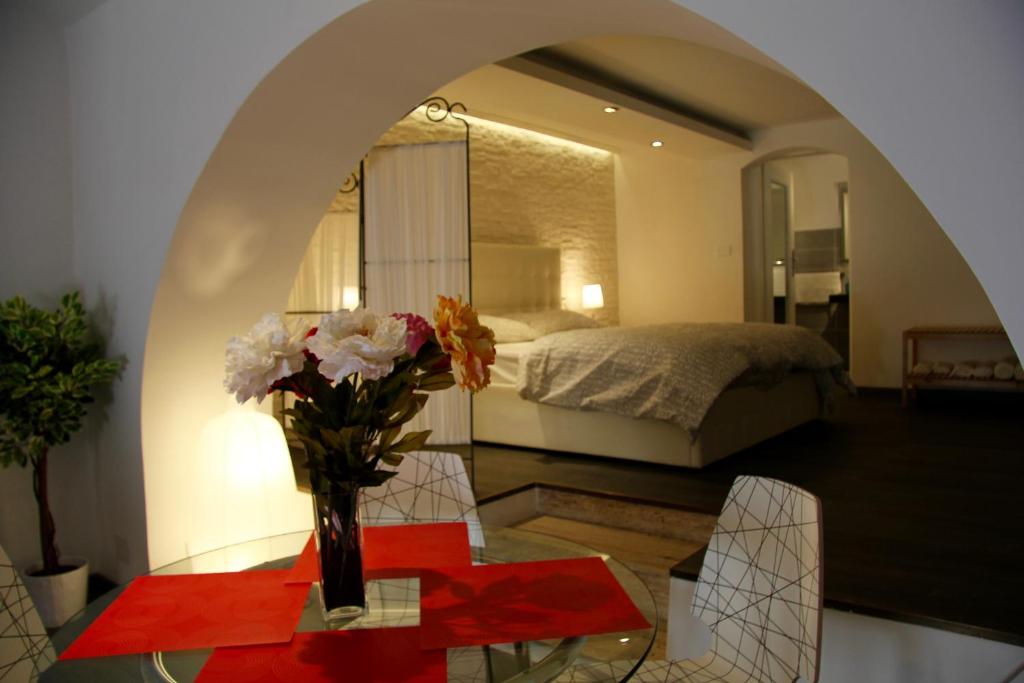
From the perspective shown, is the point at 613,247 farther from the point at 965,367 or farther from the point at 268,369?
the point at 268,369

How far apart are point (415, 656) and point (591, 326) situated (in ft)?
17.1

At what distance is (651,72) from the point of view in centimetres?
584

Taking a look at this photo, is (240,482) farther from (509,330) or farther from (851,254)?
(851,254)

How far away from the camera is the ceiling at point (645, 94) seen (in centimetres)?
530

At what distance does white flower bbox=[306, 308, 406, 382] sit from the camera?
4.46 ft

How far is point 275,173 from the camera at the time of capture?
3162 mm

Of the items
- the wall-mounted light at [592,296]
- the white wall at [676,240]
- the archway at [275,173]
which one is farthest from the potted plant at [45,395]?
the white wall at [676,240]

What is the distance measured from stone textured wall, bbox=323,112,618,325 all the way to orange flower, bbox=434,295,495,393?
13.4ft

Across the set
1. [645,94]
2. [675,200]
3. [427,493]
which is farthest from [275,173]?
[675,200]

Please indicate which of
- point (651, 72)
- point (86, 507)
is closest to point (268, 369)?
point (86, 507)

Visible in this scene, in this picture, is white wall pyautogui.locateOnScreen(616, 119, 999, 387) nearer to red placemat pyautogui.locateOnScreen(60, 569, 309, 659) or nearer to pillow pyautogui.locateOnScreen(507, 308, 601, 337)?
pillow pyautogui.locateOnScreen(507, 308, 601, 337)

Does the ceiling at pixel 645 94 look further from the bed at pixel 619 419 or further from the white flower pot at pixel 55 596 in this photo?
the white flower pot at pixel 55 596

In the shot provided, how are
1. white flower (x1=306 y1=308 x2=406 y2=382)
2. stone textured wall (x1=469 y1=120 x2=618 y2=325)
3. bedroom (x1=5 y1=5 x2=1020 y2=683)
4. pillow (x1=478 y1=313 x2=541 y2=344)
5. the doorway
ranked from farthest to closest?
the doorway
stone textured wall (x1=469 y1=120 x2=618 y2=325)
pillow (x1=478 y1=313 x2=541 y2=344)
bedroom (x1=5 y1=5 x2=1020 y2=683)
white flower (x1=306 y1=308 x2=406 y2=382)

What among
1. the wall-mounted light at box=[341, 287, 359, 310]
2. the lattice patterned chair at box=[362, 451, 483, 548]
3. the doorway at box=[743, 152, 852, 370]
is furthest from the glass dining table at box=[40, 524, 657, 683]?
the doorway at box=[743, 152, 852, 370]
